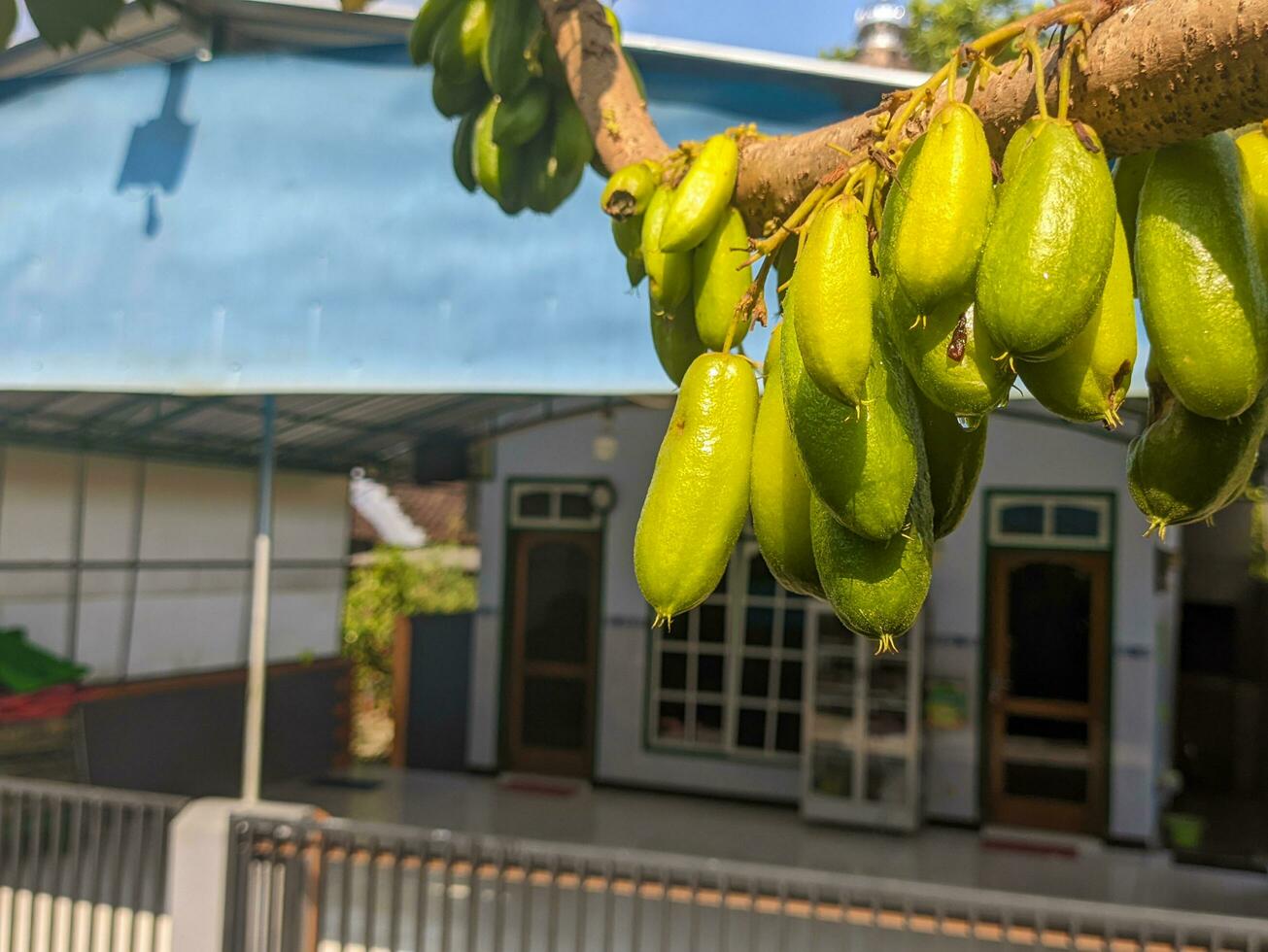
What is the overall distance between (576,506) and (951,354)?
866cm

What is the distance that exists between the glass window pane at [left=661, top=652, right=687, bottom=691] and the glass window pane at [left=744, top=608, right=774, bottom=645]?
21.0 inches

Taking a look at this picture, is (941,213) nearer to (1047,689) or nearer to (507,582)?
(1047,689)

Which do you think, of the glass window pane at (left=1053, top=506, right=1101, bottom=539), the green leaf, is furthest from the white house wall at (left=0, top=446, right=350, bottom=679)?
the green leaf

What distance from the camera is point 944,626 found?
26.6 ft

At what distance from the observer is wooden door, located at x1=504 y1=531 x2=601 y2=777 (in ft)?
30.1

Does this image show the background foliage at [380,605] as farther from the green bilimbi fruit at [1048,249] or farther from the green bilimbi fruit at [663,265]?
the green bilimbi fruit at [1048,249]

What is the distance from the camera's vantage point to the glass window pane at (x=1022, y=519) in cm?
791

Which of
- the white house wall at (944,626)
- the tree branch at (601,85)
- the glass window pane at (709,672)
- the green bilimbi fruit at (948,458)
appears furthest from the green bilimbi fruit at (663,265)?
the glass window pane at (709,672)

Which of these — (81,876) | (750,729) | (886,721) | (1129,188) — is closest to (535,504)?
(750,729)

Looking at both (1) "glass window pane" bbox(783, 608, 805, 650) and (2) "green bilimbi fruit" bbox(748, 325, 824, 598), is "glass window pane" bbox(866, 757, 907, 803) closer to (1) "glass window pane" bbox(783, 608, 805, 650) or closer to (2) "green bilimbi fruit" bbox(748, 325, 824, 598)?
(1) "glass window pane" bbox(783, 608, 805, 650)

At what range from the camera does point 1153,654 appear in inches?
301

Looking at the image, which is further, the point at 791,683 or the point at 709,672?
the point at 709,672

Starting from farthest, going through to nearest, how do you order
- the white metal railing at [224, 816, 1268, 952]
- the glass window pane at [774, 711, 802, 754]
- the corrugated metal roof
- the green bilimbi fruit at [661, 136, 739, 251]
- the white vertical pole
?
1. the glass window pane at [774, 711, 802, 754]
2. the corrugated metal roof
3. the white vertical pole
4. the white metal railing at [224, 816, 1268, 952]
5. the green bilimbi fruit at [661, 136, 739, 251]

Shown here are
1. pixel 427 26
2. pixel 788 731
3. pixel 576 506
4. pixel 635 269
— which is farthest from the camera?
pixel 576 506
